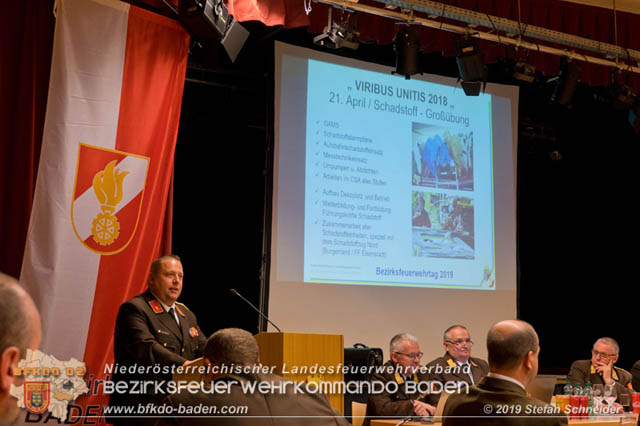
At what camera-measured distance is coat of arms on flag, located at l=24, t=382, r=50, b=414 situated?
13.6 ft

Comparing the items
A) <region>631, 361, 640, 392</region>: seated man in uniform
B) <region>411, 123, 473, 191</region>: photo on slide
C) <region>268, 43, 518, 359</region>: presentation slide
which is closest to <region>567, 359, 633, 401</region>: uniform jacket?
<region>631, 361, 640, 392</region>: seated man in uniform

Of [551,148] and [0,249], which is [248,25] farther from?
[551,148]

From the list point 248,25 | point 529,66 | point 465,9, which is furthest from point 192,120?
point 529,66

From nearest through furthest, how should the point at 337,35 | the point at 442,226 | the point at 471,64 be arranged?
the point at 337,35
the point at 471,64
the point at 442,226

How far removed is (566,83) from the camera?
6215 millimetres

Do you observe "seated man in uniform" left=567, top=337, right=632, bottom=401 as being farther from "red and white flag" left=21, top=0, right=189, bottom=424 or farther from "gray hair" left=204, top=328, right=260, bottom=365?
"gray hair" left=204, top=328, right=260, bottom=365

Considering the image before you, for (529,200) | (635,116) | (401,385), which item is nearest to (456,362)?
(401,385)

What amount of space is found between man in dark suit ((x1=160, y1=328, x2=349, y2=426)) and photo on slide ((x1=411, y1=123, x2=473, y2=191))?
13.1 feet

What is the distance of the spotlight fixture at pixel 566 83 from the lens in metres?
6.21

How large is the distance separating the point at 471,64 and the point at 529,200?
9.88 feet

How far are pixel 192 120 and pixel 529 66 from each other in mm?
3132

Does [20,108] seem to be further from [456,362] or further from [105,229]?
[456,362]

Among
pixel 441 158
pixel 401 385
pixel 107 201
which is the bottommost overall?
pixel 401 385

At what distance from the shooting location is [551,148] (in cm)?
812
